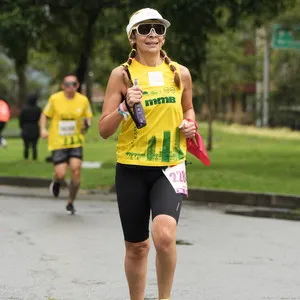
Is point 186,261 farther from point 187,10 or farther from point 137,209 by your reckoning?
point 187,10

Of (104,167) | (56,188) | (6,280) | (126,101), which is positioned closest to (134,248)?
(126,101)

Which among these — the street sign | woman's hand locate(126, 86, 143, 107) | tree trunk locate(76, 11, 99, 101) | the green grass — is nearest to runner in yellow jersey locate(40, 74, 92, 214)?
the green grass

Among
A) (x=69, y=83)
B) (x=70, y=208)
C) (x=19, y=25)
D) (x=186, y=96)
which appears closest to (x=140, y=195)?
(x=186, y=96)

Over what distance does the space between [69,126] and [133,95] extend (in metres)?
6.96

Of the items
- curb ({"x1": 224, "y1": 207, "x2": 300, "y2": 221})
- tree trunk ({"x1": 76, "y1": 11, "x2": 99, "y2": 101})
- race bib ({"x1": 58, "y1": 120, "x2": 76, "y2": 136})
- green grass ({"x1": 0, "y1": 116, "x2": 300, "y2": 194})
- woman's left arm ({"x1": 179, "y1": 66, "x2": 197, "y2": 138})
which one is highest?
tree trunk ({"x1": 76, "y1": 11, "x2": 99, "y2": 101})

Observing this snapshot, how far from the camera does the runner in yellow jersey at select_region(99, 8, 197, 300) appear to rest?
570 cm

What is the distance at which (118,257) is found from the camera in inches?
351

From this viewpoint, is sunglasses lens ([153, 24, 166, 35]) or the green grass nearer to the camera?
sunglasses lens ([153, 24, 166, 35])

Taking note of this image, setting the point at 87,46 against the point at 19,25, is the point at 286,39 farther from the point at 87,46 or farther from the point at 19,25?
the point at 19,25

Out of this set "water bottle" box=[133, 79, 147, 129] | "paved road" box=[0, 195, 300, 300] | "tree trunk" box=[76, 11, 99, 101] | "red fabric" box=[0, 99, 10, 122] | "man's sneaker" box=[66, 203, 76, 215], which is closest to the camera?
"water bottle" box=[133, 79, 147, 129]

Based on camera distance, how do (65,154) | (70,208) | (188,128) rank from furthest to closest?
(70,208) < (65,154) < (188,128)

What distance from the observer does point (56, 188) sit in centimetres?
1367

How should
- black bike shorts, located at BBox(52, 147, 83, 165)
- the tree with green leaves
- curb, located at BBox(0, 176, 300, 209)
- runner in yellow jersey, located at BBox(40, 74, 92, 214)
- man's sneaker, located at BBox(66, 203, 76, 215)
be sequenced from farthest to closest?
the tree with green leaves < curb, located at BBox(0, 176, 300, 209) < man's sneaker, located at BBox(66, 203, 76, 215) < black bike shorts, located at BBox(52, 147, 83, 165) < runner in yellow jersey, located at BBox(40, 74, 92, 214)

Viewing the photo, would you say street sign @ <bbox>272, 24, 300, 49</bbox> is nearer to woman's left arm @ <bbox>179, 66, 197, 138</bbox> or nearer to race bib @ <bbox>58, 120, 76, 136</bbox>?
race bib @ <bbox>58, 120, 76, 136</bbox>
